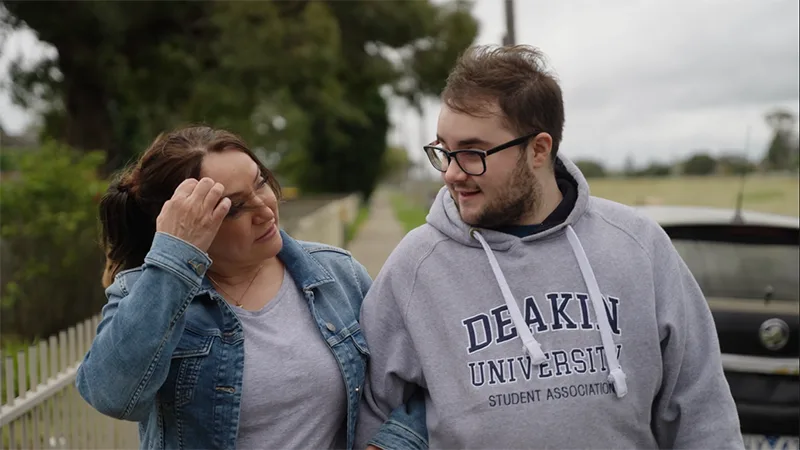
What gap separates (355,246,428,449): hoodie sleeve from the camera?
201 centimetres

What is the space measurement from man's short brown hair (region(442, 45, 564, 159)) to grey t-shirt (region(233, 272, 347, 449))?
0.69 meters

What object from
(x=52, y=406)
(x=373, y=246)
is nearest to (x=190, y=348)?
(x=52, y=406)

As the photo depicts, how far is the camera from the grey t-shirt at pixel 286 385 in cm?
195

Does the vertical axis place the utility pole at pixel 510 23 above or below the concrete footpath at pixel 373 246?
above

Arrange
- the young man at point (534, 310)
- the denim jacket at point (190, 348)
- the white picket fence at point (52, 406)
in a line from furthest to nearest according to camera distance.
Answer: the white picket fence at point (52, 406) < the young man at point (534, 310) < the denim jacket at point (190, 348)

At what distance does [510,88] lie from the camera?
1.90m

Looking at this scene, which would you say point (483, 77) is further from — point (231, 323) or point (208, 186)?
point (231, 323)

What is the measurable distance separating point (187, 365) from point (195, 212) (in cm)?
38

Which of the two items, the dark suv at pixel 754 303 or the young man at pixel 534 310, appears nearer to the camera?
the young man at pixel 534 310

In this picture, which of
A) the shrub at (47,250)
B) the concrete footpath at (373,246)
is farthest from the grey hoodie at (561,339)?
the concrete footpath at (373,246)

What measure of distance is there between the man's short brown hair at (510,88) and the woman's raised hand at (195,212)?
594mm

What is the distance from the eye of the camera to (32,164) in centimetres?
766

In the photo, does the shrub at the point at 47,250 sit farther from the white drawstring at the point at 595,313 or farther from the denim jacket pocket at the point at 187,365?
the white drawstring at the point at 595,313

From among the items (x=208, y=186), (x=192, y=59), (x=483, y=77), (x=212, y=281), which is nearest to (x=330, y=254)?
(x=212, y=281)
